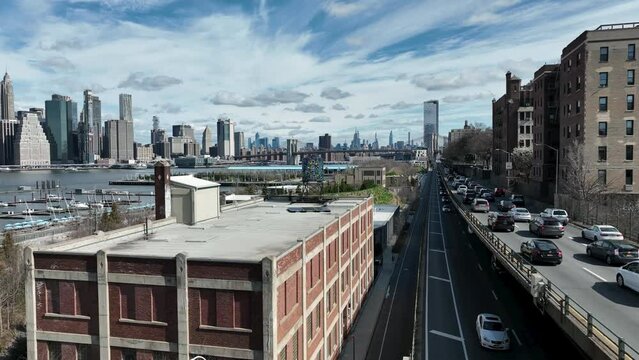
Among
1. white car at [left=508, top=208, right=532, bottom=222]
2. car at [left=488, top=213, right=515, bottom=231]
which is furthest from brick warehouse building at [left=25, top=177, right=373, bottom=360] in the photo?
white car at [left=508, top=208, right=532, bottom=222]

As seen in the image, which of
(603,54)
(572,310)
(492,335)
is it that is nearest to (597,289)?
(572,310)

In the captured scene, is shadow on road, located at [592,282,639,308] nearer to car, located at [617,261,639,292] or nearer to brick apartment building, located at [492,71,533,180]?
car, located at [617,261,639,292]

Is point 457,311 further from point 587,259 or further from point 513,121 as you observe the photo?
point 513,121

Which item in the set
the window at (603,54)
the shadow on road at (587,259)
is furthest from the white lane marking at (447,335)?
the window at (603,54)

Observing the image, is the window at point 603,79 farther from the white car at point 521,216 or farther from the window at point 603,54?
the white car at point 521,216

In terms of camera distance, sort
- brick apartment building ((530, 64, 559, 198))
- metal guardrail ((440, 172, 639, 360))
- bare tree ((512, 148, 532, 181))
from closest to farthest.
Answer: metal guardrail ((440, 172, 639, 360))
brick apartment building ((530, 64, 559, 198))
bare tree ((512, 148, 532, 181))

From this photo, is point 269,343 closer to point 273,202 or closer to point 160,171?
point 160,171
